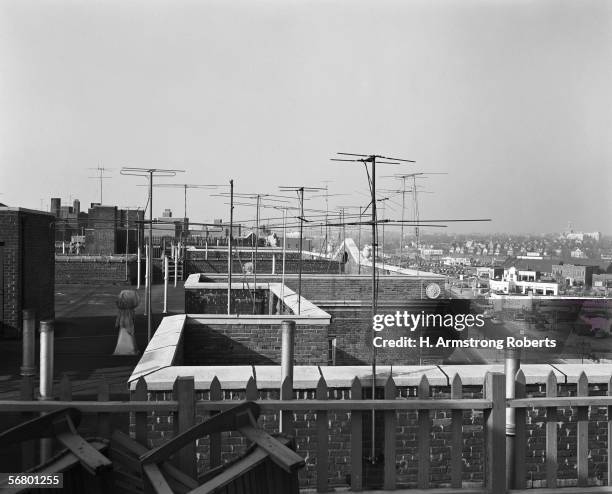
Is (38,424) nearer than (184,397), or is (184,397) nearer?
(38,424)

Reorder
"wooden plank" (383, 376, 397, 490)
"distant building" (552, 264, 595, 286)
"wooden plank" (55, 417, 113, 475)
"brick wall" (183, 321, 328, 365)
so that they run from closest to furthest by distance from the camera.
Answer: "wooden plank" (55, 417, 113, 475), "wooden plank" (383, 376, 397, 490), "brick wall" (183, 321, 328, 365), "distant building" (552, 264, 595, 286)

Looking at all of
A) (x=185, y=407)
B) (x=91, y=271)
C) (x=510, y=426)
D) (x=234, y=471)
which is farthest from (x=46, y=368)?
(x=91, y=271)

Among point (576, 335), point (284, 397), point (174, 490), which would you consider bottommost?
point (576, 335)

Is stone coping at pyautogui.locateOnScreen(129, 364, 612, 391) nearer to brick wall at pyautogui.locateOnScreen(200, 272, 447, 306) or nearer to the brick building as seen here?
brick wall at pyautogui.locateOnScreen(200, 272, 447, 306)

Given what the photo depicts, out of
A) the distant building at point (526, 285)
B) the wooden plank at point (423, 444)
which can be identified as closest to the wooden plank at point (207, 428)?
the wooden plank at point (423, 444)

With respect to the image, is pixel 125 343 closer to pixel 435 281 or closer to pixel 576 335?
pixel 435 281

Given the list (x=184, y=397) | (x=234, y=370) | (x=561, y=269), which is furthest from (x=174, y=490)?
(x=561, y=269)

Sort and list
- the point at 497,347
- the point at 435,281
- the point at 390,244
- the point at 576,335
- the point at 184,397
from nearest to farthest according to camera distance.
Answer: the point at 184,397, the point at 497,347, the point at 576,335, the point at 435,281, the point at 390,244

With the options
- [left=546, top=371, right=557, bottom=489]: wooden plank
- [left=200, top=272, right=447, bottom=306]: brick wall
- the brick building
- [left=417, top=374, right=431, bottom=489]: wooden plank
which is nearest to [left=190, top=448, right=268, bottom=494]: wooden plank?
[left=417, top=374, right=431, bottom=489]: wooden plank
